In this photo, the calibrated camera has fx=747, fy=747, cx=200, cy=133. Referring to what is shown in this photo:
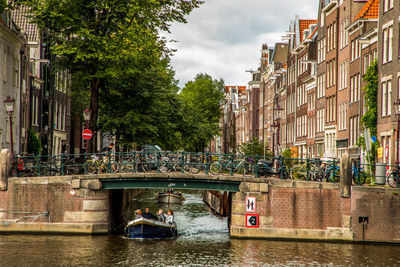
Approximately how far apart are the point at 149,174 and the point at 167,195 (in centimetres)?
2409

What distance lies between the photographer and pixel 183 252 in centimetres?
2961

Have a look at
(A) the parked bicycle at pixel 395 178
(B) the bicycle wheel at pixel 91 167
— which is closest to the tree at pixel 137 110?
(B) the bicycle wheel at pixel 91 167

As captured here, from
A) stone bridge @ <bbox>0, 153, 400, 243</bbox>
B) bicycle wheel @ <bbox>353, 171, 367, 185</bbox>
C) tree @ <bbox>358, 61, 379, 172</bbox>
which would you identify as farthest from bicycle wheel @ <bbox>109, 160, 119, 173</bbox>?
tree @ <bbox>358, 61, 379, 172</bbox>

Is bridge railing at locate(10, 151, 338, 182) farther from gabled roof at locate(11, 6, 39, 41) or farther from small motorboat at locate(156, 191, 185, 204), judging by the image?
small motorboat at locate(156, 191, 185, 204)

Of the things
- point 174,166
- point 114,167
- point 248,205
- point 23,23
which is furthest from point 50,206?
point 23,23

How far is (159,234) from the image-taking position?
3441 centimetres

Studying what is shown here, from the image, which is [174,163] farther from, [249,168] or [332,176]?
[332,176]

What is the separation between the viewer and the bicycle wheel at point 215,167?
34188 mm

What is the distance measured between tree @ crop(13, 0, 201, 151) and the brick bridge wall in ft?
35.8

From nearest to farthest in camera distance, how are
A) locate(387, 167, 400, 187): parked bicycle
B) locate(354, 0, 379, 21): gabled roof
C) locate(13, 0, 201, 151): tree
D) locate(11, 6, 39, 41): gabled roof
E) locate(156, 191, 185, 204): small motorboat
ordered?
locate(387, 167, 400, 187): parked bicycle
locate(13, 0, 201, 151): tree
locate(354, 0, 379, 21): gabled roof
locate(11, 6, 39, 41): gabled roof
locate(156, 191, 185, 204): small motorboat

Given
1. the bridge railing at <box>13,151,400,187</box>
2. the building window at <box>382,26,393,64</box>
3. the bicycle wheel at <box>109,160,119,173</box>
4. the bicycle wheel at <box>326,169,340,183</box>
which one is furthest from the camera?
the building window at <box>382,26,393,64</box>

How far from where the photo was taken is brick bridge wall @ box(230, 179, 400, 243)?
32.1 m

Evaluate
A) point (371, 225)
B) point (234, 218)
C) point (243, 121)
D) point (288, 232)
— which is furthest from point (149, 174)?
point (243, 121)

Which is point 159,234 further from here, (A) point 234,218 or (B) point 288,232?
(B) point 288,232
